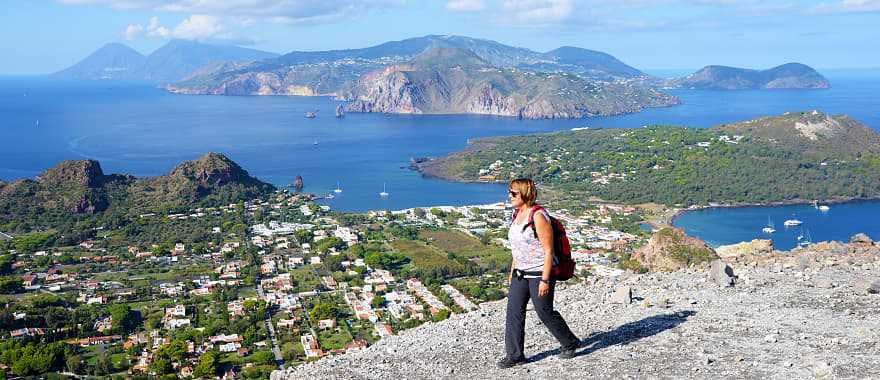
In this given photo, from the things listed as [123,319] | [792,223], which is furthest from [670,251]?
[792,223]

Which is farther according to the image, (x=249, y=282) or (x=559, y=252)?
(x=249, y=282)

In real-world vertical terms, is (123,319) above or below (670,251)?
below

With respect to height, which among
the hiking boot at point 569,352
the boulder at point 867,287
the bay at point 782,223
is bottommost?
the bay at point 782,223

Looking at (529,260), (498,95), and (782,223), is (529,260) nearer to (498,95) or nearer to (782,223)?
(782,223)

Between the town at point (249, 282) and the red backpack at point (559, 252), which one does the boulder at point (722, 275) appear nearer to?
the red backpack at point (559, 252)

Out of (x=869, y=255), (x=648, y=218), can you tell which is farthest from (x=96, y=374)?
(x=648, y=218)

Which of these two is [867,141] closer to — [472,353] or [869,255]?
[869,255]

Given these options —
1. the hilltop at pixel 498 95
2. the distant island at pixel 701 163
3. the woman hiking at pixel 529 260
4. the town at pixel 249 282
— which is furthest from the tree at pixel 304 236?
the hilltop at pixel 498 95
